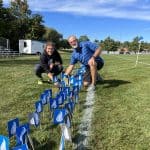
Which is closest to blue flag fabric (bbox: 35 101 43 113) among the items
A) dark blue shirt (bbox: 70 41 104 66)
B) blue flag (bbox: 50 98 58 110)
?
blue flag (bbox: 50 98 58 110)

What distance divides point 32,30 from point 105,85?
74879 millimetres

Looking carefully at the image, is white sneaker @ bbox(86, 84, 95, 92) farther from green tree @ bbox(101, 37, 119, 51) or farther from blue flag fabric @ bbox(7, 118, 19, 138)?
green tree @ bbox(101, 37, 119, 51)

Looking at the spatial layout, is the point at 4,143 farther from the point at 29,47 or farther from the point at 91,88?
the point at 29,47

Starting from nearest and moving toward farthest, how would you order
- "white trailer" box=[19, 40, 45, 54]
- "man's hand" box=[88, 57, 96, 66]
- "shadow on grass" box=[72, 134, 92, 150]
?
"shadow on grass" box=[72, 134, 92, 150], "man's hand" box=[88, 57, 96, 66], "white trailer" box=[19, 40, 45, 54]

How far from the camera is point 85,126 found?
597 cm

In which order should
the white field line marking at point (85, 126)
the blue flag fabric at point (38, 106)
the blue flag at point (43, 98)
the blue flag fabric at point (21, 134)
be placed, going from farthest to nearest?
1. the blue flag at point (43, 98)
2. the blue flag fabric at point (38, 106)
3. the white field line marking at point (85, 126)
4. the blue flag fabric at point (21, 134)

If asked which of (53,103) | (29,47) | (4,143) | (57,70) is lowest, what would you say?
(29,47)

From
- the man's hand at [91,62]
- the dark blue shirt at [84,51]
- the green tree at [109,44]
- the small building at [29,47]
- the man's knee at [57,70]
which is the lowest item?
the green tree at [109,44]

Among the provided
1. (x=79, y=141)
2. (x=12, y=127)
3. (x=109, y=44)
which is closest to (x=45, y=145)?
(x=79, y=141)

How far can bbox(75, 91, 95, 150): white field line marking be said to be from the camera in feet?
16.5

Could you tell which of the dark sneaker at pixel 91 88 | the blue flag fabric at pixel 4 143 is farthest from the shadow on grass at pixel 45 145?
the dark sneaker at pixel 91 88

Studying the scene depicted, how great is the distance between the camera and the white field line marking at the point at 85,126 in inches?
198

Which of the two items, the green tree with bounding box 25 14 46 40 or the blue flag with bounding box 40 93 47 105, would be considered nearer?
the blue flag with bounding box 40 93 47 105

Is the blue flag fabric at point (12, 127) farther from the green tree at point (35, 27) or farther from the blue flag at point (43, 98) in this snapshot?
the green tree at point (35, 27)
